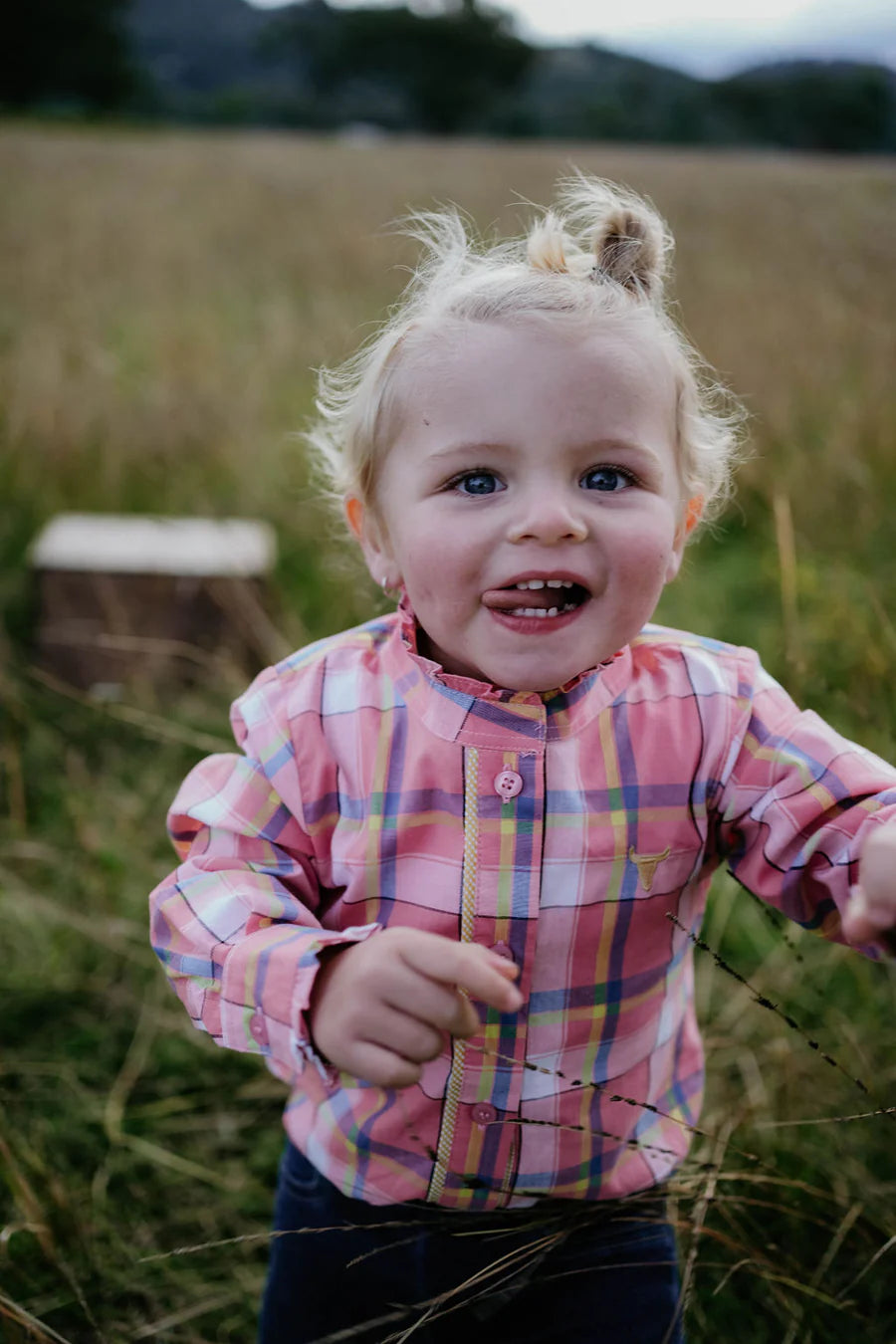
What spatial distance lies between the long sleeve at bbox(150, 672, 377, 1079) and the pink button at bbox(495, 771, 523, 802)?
20 centimetres

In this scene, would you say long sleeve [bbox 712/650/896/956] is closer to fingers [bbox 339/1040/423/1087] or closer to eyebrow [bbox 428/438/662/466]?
eyebrow [bbox 428/438/662/466]

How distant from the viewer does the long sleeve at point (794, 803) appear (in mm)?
1047

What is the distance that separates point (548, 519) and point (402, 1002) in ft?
1.44

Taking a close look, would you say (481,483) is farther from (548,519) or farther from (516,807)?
(516,807)

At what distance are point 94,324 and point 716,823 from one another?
5.46 m

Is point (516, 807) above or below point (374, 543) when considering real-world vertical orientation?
below

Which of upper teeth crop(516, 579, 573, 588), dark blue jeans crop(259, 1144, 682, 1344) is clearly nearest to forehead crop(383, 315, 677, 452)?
upper teeth crop(516, 579, 573, 588)

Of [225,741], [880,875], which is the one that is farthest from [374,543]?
[225,741]

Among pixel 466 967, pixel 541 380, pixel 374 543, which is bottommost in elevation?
pixel 466 967

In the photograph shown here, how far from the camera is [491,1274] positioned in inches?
46.9

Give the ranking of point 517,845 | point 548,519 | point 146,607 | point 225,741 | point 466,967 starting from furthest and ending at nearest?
point 146,607 → point 225,741 → point 517,845 → point 548,519 → point 466,967

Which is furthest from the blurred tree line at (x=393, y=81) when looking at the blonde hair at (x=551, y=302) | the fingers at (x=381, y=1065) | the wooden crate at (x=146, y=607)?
the fingers at (x=381, y=1065)

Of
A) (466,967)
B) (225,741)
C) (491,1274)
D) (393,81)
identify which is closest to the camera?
(466,967)

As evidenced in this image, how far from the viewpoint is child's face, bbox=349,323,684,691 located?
3.30 ft
